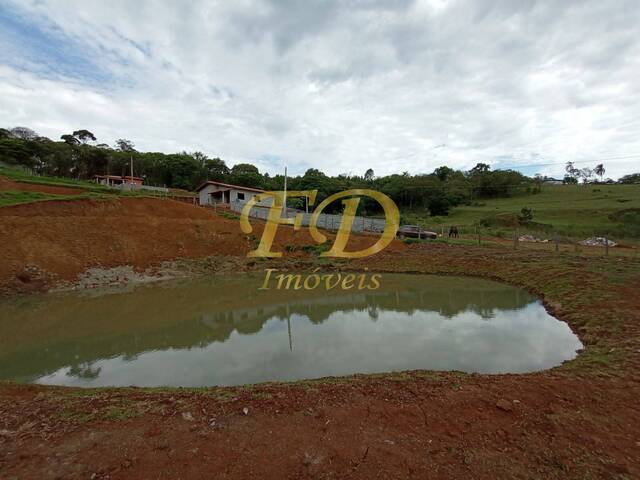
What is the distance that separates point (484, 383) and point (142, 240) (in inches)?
670

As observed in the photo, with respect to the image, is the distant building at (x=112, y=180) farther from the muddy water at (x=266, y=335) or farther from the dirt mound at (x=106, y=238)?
the muddy water at (x=266, y=335)

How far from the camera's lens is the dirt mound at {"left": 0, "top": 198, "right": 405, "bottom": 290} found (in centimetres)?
1364

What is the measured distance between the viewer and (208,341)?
318 inches

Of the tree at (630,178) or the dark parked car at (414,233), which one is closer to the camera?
the dark parked car at (414,233)

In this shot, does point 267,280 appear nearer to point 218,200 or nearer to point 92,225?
point 92,225

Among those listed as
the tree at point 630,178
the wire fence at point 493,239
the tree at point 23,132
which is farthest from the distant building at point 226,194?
the tree at point 630,178

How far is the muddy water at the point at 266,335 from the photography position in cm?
627

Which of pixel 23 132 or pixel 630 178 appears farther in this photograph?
pixel 630 178

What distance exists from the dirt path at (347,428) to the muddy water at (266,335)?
972 millimetres

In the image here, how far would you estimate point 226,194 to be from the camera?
34.7 meters

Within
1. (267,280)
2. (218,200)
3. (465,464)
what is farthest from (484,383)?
(218,200)

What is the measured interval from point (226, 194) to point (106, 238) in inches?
735

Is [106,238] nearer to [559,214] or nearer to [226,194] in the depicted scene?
[226,194]

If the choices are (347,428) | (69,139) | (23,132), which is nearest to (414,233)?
(347,428)
